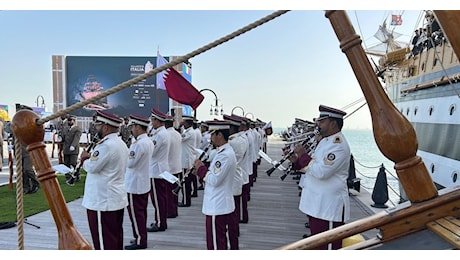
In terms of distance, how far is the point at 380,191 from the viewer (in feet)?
22.5

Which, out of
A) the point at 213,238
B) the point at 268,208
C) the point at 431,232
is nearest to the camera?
the point at 431,232

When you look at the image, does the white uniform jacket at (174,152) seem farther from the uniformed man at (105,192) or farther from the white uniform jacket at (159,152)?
the uniformed man at (105,192)

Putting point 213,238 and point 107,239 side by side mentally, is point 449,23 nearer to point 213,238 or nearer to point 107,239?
point 213,238

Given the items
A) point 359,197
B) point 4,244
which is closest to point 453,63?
point 359,197

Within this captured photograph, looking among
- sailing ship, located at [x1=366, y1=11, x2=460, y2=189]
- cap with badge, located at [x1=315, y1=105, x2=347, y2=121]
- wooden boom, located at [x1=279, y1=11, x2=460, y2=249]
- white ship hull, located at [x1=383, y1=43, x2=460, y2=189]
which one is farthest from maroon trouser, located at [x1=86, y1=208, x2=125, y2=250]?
white ship hull, located at [x1=383, y1=43, x2=460, y2=189]

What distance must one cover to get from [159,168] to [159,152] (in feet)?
0.90

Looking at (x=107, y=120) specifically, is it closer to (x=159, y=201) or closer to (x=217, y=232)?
(x=217, y=232)

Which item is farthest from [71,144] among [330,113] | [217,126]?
[330,113]

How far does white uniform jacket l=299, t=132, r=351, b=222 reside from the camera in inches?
131

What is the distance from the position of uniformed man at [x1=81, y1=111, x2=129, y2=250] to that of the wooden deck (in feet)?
3.44

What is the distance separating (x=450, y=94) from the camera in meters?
6.47

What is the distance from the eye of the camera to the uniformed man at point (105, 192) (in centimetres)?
371

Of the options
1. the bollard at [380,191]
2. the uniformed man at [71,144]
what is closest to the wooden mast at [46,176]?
the bollard at [380,191]
